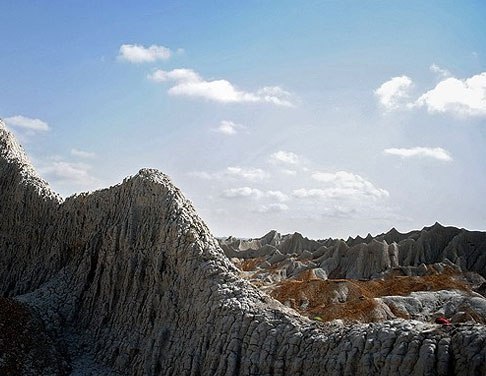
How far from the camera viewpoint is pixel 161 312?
49.3 ft

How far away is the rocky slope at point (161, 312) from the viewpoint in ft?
33.6

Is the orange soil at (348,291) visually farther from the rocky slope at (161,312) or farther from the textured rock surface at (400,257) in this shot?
the rocky slope at (161,312)

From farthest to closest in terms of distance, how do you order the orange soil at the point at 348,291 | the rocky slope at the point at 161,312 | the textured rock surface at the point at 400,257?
1. the textured rock surface at the point at 400,257
2. the orange soil at the point at 348,291
3. the rocky slope at the point at 161,312

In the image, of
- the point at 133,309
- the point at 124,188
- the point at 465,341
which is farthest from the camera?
the point at 124,188

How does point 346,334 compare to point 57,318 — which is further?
point 57,318

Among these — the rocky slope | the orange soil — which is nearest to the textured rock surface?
the orange soil

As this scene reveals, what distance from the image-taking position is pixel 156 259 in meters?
15.9

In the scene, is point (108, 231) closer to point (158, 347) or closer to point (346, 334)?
point (158, 347)

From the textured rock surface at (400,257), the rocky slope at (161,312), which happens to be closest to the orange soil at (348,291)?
the textured rock surface at (400,257)

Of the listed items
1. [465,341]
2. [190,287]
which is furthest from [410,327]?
[190,287]

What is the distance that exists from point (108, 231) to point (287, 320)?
26.5 ft

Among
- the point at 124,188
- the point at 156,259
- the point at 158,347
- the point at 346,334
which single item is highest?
the point at 124,188

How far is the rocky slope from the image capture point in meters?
10.2

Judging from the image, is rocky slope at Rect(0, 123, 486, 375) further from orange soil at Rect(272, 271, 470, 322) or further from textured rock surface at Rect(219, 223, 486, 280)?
textured rock surface at Rect(219, 223, 486, 280)
